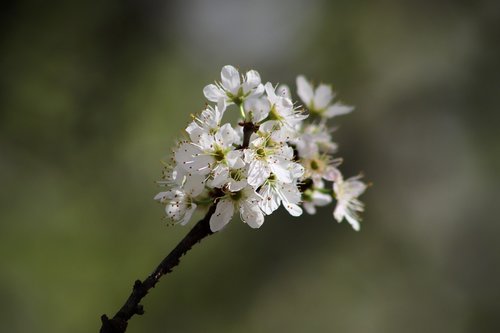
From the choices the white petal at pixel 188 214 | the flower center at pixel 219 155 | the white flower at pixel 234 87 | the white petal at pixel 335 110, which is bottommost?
the white petal at pixel 188 214

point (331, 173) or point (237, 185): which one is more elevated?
point (331, 173)

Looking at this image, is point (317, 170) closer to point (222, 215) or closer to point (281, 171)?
point (281, 171)

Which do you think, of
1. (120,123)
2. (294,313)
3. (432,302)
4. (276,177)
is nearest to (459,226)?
(432,302)

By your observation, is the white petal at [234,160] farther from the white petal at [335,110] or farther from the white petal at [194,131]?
the white petal at [335,110]

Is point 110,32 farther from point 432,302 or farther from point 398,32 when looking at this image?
point 432,302

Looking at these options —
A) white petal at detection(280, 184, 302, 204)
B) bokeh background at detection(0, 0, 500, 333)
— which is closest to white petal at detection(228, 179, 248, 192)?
white petal at detection(280, 184, 302, 204)

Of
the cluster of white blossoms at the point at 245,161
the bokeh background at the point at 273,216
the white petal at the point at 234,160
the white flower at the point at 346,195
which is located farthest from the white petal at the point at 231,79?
the bokeh background at the point at 273,216

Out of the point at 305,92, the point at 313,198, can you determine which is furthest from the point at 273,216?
the point at 313,198

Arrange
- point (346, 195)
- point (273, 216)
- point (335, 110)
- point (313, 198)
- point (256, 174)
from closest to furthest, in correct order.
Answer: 1. point (256, 174)
2. point (313, 198)
3. point (346, 195)
4. point (335, 110)
5. point (273, 216)
